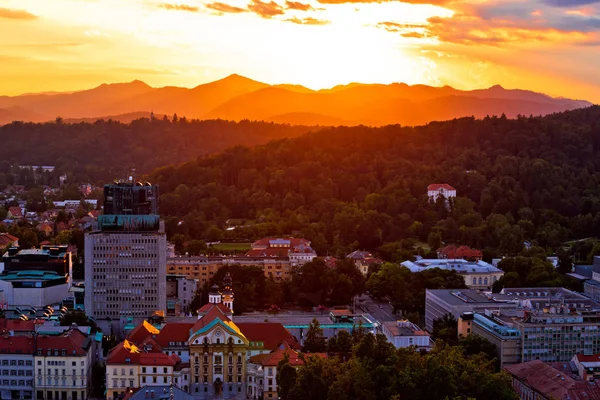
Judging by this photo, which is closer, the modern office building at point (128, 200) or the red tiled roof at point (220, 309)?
the red tiled roof at point (220, 309)

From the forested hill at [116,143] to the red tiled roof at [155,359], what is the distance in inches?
4212

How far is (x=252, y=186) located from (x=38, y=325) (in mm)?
63887

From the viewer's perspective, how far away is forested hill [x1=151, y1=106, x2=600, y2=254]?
93.7m

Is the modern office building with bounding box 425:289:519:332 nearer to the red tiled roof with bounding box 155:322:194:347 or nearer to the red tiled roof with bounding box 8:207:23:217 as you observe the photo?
the red tiled roof with bounding box 155:322:194:347

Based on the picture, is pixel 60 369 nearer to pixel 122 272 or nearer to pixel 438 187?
pixel 122 272

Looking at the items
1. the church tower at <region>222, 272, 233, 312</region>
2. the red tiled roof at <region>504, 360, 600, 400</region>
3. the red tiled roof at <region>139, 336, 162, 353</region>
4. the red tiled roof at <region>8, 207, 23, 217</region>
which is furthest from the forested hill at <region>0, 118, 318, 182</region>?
the red tiled roof at <region>504, 360, 600, 400</region>

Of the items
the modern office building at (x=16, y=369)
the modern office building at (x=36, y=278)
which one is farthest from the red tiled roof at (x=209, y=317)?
the modern office building at (x=36, y=278)

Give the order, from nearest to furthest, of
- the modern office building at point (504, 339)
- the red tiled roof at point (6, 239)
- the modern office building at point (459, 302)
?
the modern office building at point (504, 339) → the modern office building at point (459, 302) → the red tiled roof at point (6, 239)

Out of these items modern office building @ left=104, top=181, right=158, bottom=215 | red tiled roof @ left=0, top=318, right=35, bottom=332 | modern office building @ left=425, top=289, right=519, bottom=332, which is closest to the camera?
red tiled roof @ left=0, top=318, right=35, bottom=332

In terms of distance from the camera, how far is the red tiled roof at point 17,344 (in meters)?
48.9

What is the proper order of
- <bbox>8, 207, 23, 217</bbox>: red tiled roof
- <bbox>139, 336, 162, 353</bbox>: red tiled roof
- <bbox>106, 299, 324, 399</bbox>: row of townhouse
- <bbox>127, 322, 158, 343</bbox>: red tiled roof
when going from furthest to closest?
1. <bbox>8, 207, 23, 217</bbox>: red tiled roof
2. <bbox>127, 322, 158, 343</bbox>: red tiled roof
3. <bbox>139, 336, 162, 353</bbox>: red tiled roof
4. <bbox>106, 299, 324, 399</bbox>: row of townhouse

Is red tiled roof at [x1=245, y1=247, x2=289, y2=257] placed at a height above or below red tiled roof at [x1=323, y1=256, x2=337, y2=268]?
above

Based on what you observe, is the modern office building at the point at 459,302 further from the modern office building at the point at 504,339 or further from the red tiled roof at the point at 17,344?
the red tiled roof at the point at 17,344

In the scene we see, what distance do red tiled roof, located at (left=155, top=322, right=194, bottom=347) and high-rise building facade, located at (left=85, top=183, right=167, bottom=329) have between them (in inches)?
302
